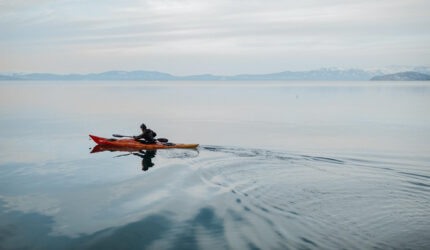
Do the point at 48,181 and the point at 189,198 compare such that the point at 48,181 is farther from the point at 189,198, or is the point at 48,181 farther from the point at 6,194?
the point at 189,198

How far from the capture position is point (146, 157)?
73.2ft

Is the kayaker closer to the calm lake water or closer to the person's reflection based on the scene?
the person's reflection

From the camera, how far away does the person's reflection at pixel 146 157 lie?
65.4 feet

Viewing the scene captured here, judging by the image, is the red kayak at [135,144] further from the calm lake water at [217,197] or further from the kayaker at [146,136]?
the calm lake water at [217,197]

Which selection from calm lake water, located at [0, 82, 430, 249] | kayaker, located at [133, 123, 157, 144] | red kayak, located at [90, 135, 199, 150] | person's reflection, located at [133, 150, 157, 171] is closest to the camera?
calm lake water, located at [0, 82, 430, 249]

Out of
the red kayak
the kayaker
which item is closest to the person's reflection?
the red kayak

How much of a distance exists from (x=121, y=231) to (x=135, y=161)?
10.6 metres

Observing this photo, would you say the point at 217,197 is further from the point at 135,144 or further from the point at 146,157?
the point at 135,144

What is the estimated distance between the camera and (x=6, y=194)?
1468cm

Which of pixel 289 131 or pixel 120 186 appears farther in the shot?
pixel 289 131

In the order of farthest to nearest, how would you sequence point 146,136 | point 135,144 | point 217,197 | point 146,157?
1. point 135,144
2. point 146,136
3. point 146,157
4. point 217,197

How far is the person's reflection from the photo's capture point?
19.9m

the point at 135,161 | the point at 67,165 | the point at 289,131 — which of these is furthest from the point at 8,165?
the point at 289,131

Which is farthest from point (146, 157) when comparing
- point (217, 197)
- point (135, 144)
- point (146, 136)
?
point (217, 197)
